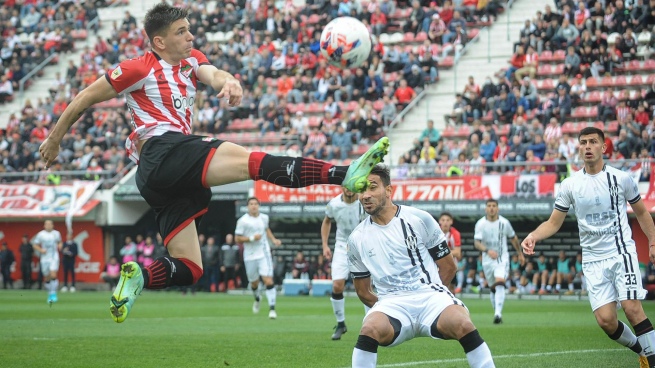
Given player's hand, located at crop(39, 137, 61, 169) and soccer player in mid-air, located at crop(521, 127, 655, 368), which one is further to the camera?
soccer player in mid-air, located at crop(521, 127, 655, 368)

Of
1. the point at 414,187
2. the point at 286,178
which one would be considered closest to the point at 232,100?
the point at 286,178

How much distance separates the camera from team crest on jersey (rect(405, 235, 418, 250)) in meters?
8.41

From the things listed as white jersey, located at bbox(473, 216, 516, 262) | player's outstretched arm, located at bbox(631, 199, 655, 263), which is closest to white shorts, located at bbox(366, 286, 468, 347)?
player's outstretched arm, located at bbox(631, 199, 655, 263)

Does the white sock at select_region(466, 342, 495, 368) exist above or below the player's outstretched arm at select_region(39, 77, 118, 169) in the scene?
below

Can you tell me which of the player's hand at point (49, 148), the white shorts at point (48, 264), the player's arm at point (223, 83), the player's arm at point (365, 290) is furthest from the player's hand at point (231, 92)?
the white shorts at point (48, 264)

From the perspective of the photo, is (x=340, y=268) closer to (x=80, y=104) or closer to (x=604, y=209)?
(x=604, y=209)

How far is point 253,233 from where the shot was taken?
22.7 metres

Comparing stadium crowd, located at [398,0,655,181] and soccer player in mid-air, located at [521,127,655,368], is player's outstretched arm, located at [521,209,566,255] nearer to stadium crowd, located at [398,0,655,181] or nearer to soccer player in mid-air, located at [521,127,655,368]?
soccer player in mid-air, located at [521,127,655,368]

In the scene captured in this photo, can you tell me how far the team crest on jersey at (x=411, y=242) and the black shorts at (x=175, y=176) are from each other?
67.2 inches

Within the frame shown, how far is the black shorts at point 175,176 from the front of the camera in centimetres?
807

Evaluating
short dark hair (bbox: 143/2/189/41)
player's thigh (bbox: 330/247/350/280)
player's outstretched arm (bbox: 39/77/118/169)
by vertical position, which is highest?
short dark hair (bbox: 143/2/189/41)

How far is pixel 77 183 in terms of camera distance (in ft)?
112

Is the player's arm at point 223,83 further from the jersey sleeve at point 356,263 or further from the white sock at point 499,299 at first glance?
the white sock at point 499,299

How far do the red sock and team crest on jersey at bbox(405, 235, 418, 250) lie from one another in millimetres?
1076
